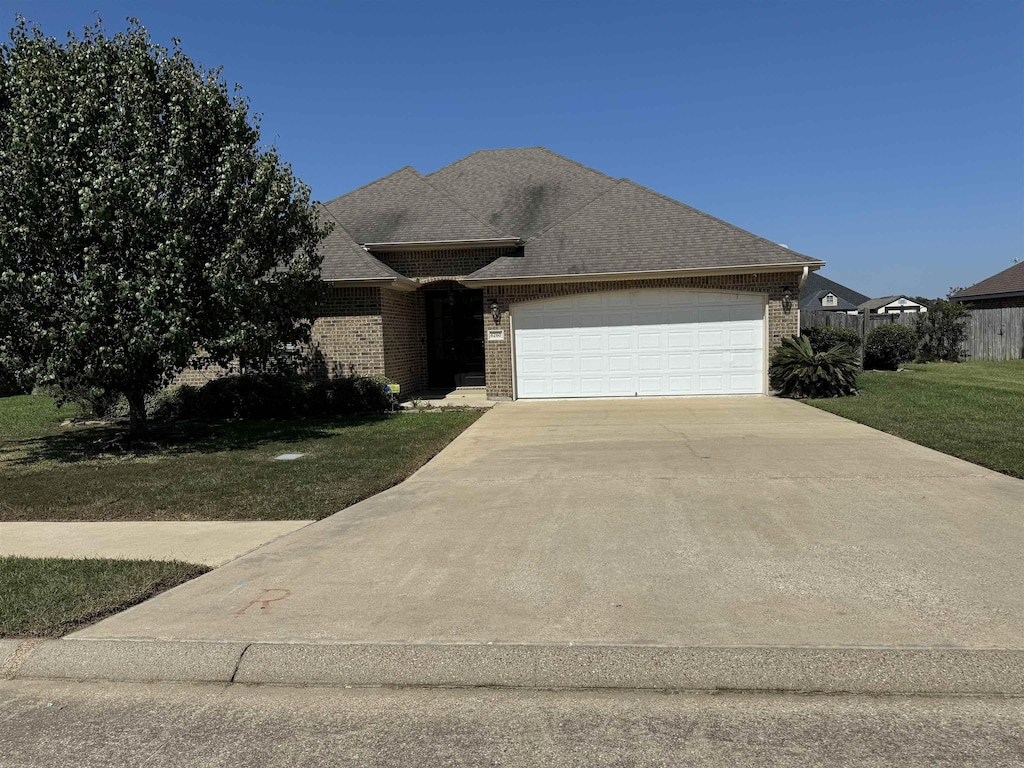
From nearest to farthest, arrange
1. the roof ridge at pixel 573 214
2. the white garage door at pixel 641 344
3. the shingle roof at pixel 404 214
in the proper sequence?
1. the white garage door at pixel 641 344
2. the roof ridge at pixel 573 214
3. the shingle roof at pixel 404 214

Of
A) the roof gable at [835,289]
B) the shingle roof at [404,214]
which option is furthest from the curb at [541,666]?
the roof gable at [835,289]

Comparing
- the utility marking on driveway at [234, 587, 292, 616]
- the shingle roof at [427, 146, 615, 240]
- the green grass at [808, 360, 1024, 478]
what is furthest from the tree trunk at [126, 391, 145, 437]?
the green grass at [808, 360, 1024, 478]

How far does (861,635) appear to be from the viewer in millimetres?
3820

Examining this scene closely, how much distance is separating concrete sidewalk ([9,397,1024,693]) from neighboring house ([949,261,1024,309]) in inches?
1240

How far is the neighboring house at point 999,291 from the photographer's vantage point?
109 ft

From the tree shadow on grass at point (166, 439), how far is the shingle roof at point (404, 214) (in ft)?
18.5

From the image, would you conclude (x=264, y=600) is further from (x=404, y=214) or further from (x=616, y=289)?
(x=404, y=214)

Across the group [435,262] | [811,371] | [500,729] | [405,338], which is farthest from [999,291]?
[500,729]

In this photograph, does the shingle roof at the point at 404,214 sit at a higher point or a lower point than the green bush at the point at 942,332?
higher

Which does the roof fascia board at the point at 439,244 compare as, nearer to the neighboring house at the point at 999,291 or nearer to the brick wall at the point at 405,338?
the brick wall at the point at 405,338

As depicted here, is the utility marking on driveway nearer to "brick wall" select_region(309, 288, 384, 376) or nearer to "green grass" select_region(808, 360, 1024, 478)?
"green grass" select_region(808, 360, 1024, 478)

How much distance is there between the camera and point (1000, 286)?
3478 centimetres

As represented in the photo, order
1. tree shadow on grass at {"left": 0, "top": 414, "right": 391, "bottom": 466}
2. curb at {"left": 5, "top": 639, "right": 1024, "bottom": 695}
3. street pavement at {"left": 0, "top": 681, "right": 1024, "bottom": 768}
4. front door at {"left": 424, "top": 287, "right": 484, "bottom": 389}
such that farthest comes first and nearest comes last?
front door at {"left": 424, "top": 287, "right": 484, "bottom": 389}, tree shadow on grass at {"left": 0, "top": 414, "right": 391, "bottom": 466}, curb at {"left": 5, "top": 639, "right": 1024, "bottom": 695}, street pavement at {"left": 0, "top": 681, "right": 1024, "bottom": 768}

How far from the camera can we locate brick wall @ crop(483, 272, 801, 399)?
15.5 m
